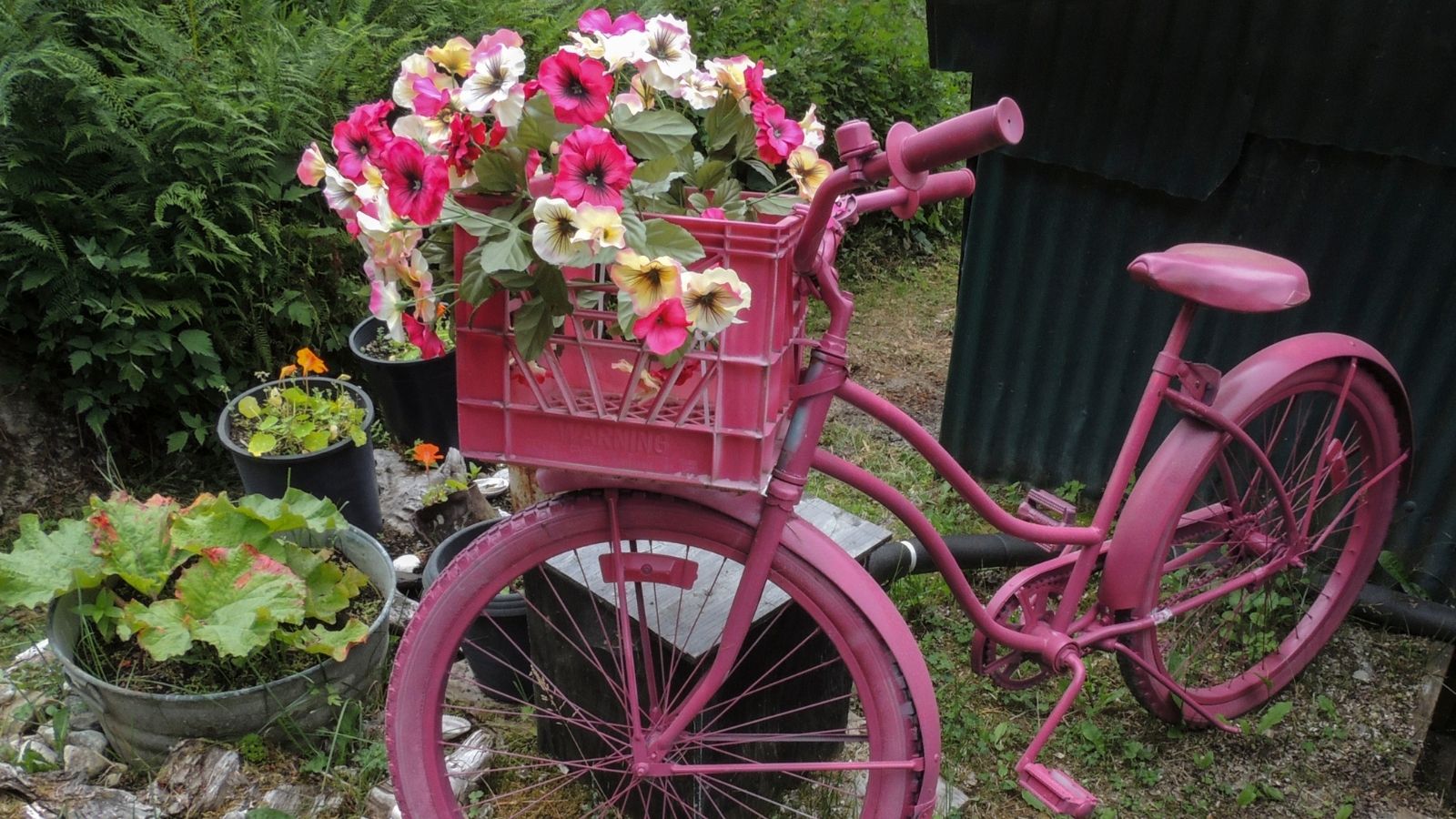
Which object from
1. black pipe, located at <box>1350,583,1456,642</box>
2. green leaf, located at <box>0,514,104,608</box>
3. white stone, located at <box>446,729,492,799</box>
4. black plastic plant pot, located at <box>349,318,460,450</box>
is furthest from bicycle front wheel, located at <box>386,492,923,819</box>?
black pipe, located at <box>1350,583,1456,642</box>

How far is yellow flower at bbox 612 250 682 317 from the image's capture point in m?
1.33

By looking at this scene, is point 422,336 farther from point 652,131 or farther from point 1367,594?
point 1367,594

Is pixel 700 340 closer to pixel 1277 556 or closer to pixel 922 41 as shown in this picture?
pixel 1277 556

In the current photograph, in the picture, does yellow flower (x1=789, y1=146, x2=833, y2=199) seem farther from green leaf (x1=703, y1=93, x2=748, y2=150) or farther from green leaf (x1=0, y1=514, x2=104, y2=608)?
green leaf (x1=0, y1=514, x2=104, y2=608)

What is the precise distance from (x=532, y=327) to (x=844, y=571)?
76cm

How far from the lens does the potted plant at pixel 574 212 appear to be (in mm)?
1345

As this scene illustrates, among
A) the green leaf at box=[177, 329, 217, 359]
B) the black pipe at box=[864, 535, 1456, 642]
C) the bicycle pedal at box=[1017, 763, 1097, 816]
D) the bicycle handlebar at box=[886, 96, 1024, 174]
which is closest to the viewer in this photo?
the bicycle handlebar at box=[886, 96, 1024, 174]

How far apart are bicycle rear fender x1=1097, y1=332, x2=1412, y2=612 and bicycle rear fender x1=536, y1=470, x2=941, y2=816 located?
0.77 meters

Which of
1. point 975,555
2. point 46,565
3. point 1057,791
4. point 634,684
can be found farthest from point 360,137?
point 975,555

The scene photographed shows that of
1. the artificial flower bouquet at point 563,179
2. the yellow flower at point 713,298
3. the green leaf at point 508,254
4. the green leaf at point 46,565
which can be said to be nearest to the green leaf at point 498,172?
the artificial flower bouquet at point 563,179

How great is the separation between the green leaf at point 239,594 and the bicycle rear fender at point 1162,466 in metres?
1.94

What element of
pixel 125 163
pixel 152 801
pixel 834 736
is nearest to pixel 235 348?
pixel 125 163

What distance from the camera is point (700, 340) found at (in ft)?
4.88

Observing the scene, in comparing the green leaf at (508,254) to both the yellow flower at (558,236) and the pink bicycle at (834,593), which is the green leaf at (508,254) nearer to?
the yellow flower at (558,236)
